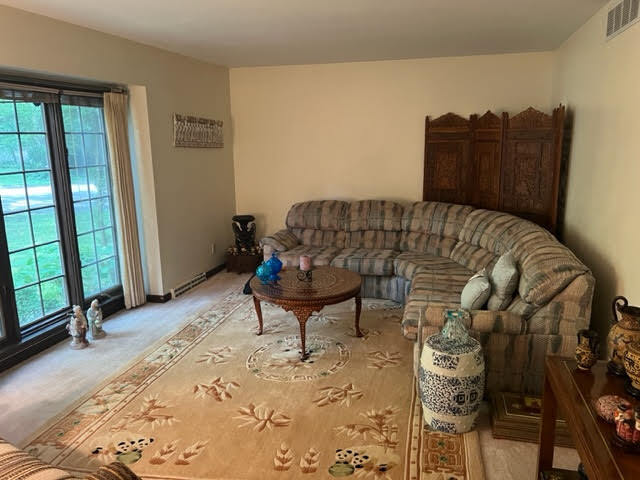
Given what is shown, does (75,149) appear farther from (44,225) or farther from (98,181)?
(44,225)

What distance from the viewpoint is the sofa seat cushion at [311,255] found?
464 centimetres

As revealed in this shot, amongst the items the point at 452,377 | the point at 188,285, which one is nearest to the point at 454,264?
the point at 452,377

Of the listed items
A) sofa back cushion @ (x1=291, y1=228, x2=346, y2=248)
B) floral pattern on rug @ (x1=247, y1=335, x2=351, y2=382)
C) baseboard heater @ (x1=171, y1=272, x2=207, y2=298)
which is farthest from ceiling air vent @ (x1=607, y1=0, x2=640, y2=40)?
baseboard heater @ (x1=171, y1=272, x2=207, y2=298)

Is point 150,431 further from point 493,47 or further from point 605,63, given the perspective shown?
point 493,47

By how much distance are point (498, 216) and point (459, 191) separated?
36.0 inches

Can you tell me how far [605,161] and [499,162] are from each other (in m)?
1.57

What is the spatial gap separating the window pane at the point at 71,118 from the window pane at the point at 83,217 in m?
0.63

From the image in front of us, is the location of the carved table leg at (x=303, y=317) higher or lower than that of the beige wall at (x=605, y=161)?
lower

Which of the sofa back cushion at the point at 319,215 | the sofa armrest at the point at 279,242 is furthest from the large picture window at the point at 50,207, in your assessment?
the sofa back cushion at the point at 319,215

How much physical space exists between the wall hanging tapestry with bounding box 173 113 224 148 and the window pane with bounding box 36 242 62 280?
158cm

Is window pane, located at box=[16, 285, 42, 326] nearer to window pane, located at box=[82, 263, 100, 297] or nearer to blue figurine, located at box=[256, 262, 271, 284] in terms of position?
window pane, located at box=[82, 263, 100, 297]

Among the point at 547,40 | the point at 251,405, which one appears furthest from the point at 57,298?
the point at 547,40

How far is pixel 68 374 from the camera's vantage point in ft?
10.6

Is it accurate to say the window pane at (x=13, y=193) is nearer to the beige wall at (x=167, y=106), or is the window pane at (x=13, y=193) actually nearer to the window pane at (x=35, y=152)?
the window pane at (x=35, y=152)
